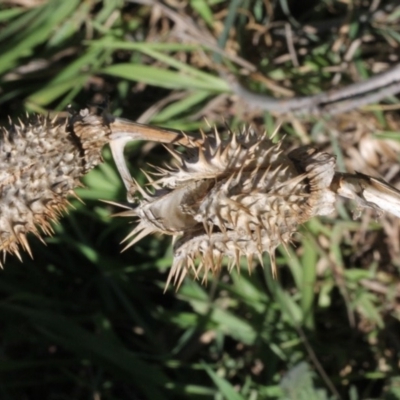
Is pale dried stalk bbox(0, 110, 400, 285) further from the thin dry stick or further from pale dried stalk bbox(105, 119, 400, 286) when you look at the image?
the thin dry stick

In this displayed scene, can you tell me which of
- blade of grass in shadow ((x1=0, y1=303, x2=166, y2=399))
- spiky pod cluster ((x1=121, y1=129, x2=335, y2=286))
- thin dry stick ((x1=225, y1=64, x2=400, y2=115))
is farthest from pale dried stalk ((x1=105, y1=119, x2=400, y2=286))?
blade of grass in shadow ((x1=0, y1=303, x2=166, y2=399))

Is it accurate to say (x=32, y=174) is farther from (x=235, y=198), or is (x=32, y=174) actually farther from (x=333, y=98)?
(x=333, y=98)

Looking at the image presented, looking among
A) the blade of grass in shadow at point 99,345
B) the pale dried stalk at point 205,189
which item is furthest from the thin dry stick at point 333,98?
the blade of grass in shadow at point 99,345

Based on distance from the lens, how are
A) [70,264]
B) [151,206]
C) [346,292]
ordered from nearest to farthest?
[151,206]
[346,292]
[70,264]

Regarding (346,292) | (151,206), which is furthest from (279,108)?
(151,206)

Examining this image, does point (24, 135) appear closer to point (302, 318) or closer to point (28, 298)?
point (28, 298)

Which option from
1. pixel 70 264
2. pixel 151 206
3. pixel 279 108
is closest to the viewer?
pixel 151 206

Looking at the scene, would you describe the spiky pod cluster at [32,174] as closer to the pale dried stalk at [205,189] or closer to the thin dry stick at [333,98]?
the pale dried stalk at [205,189]
